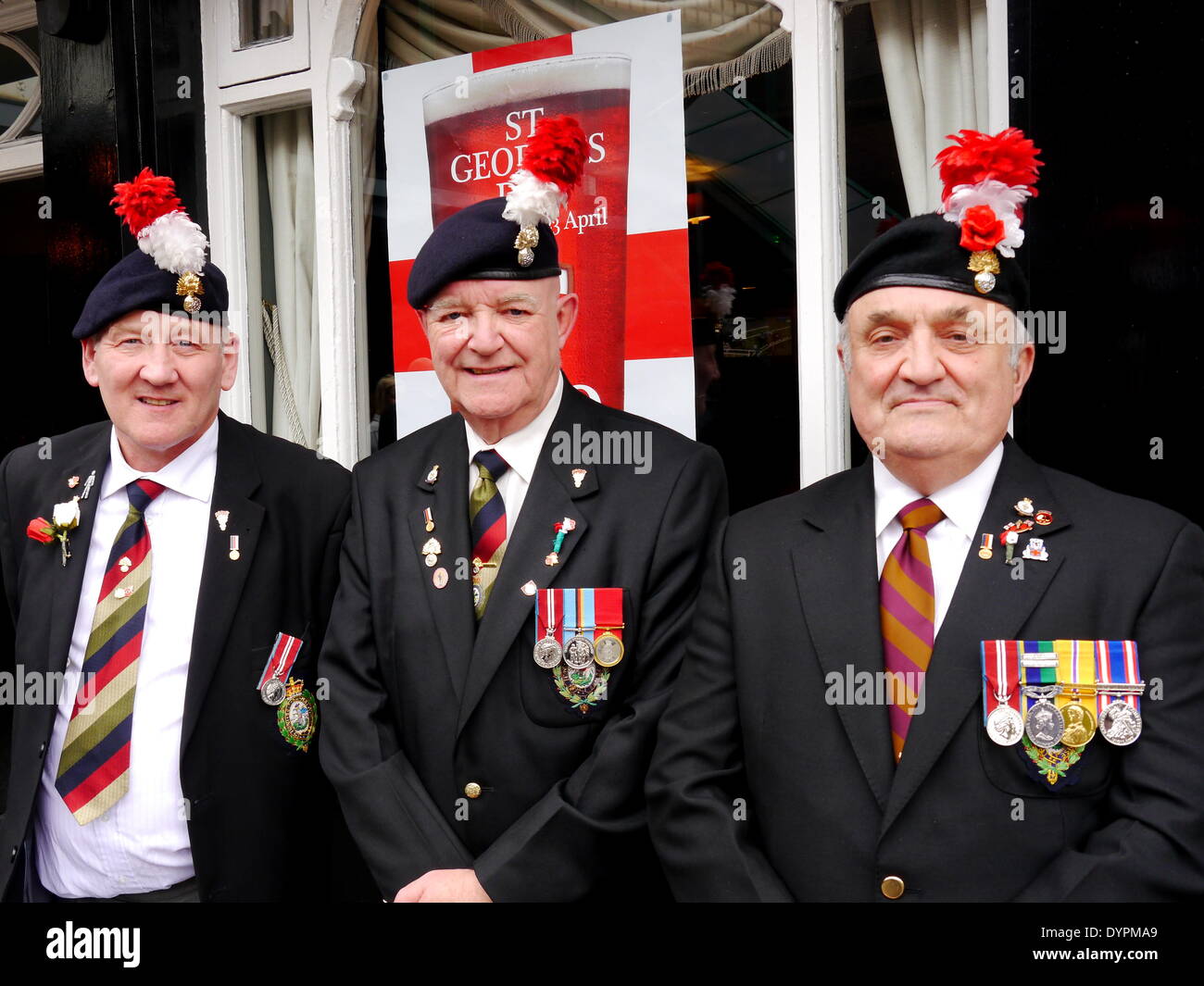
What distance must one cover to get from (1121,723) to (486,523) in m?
1.39

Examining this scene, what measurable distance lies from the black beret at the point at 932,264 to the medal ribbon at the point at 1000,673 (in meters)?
0.65

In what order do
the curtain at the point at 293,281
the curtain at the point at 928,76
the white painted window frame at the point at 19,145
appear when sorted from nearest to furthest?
the curtain at the point at 928,76 → the curtain at the point at 293,281 → the white painted window frame at the point at 19,145

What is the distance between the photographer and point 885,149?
3062 millimetres

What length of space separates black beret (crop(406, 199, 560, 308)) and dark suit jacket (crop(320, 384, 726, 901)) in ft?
1.11

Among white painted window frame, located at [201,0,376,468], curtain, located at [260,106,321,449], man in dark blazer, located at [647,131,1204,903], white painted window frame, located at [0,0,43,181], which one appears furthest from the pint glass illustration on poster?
white painted window frame, located at [0,0,43,181]

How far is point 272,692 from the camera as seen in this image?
2701 millimetres

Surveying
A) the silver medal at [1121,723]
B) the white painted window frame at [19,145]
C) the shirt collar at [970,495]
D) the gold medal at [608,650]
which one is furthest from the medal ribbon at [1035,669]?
the white painted window frame at [19,145]

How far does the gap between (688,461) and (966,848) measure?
1.00 m

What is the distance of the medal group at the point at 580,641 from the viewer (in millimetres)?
2449

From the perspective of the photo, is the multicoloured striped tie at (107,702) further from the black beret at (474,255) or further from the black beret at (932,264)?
the black beret at (932,264)

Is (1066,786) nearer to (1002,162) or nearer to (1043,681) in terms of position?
(1043,681)

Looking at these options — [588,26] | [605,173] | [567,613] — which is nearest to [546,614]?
[567,613]

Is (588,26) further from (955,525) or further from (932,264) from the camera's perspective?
(955,525)
